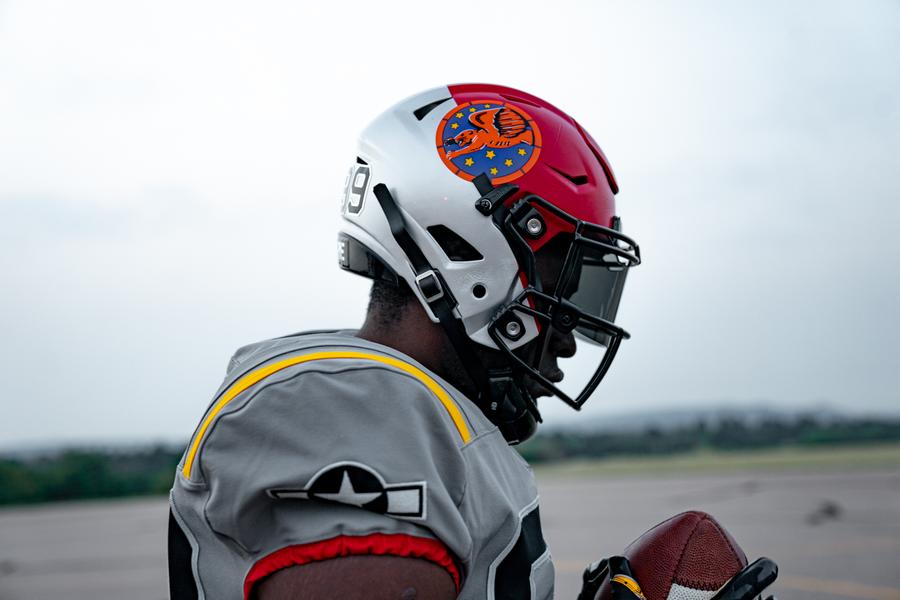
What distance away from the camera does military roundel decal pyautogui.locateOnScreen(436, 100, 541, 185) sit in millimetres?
1979

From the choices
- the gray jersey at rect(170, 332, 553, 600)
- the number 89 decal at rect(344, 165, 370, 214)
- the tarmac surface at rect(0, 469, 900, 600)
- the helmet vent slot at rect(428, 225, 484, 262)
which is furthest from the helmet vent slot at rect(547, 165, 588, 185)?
the tarmac surface at rect(0, 469, 900, 600)

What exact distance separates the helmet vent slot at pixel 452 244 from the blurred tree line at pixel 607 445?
10881mm

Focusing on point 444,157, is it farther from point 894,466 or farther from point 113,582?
point 894,466

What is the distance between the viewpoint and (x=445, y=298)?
1.90 m

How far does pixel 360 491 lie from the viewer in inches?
53.4

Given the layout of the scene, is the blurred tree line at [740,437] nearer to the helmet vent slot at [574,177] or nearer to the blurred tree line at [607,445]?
the blurred tree line at [607,445]

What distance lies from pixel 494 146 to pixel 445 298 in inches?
14.0

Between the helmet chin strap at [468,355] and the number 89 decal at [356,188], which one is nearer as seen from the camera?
the helmet chin strap at [468,355]

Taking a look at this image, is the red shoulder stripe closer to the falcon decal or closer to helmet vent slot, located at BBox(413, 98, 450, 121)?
the falcon decal

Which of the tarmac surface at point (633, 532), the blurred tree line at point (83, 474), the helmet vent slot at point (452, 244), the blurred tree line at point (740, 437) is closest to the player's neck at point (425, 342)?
the helmet vent slot at point (452, 244)

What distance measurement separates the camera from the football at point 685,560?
5.50 ft

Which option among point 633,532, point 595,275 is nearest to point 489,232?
point 595,275

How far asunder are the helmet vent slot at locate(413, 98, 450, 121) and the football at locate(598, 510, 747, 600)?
101 cm

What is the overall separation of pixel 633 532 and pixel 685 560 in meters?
7.05
